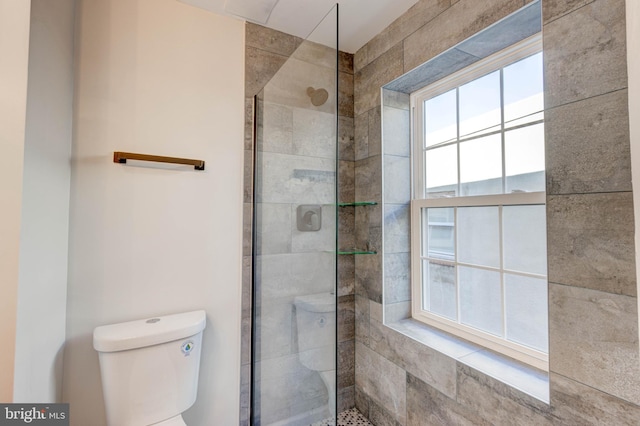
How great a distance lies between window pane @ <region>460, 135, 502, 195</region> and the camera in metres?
1.33

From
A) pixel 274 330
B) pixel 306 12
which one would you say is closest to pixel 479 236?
pixel 274 330

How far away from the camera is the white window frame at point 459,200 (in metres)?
1.18

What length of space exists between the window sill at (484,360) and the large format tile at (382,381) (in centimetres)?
23

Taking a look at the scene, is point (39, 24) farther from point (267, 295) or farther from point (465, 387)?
point (465, 387)

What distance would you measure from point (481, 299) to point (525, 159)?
2.23ft

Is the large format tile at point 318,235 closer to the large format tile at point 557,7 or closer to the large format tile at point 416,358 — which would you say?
the large format tile at point 416,358

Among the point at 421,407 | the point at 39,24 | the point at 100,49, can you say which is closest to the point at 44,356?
the point at 39,24

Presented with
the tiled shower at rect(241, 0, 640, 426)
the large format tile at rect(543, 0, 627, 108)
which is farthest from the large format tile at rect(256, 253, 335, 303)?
the large format tile at rect(543, 0, 627, 108)

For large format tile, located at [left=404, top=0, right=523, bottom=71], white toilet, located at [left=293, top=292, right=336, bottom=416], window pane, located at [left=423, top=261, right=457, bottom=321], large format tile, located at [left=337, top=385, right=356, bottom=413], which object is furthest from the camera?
large format tile, located at [left=337, top=385, right=356, bottom=413]

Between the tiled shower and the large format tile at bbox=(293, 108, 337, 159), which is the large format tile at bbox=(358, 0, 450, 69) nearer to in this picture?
the tiled shower

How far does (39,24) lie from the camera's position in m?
0.98

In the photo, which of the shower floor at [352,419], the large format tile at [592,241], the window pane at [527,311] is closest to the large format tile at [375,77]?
the large format tile at [592,241]

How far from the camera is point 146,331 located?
48.6 inches

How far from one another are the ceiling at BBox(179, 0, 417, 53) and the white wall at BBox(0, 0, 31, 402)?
87cm
